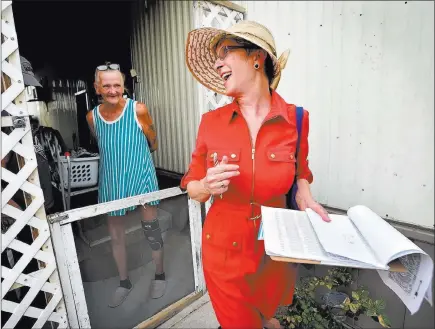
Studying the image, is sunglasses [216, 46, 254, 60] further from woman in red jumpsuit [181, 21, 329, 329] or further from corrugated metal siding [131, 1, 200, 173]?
corrugated metal siding [131, 1, 200, 173]

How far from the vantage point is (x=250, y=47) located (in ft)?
4.46

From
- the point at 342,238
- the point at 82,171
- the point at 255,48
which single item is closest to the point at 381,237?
the point at 342,238

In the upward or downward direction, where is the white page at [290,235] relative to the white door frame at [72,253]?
upward

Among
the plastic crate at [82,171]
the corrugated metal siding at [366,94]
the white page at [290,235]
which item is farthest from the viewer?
the plastic crate at [82,171]

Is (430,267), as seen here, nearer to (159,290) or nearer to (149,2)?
(159,290)

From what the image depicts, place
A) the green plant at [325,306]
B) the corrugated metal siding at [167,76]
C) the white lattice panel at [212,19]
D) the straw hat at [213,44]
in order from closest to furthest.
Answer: the straw hat at [213,44] < the green plant at [325,306] < the white lattice panel at [212,19] < the corrugated metal siding at [167,76]

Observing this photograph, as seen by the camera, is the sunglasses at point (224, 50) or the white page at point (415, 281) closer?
the white page at point (415, 281)

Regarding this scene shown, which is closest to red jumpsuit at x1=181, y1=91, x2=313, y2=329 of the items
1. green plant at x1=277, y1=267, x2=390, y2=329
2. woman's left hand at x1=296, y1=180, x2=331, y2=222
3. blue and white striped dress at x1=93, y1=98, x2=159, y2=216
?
woman's left hand at x1=296, y1=180, x2=331, y2=222

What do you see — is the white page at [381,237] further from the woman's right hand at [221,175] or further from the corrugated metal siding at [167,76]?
the corrugated metal siding at [167,76]

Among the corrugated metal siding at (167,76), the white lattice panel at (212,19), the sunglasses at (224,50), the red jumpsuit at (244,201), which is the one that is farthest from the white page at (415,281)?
the corrugated metal siding at (167,76)

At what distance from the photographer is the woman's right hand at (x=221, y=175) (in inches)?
45.1

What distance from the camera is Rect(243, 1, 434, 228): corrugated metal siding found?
5.86 feet

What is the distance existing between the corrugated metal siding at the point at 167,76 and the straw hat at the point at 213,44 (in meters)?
1.15

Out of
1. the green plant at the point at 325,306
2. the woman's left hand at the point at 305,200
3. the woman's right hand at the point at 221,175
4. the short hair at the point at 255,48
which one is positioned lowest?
the green plant at the point at 325,306
